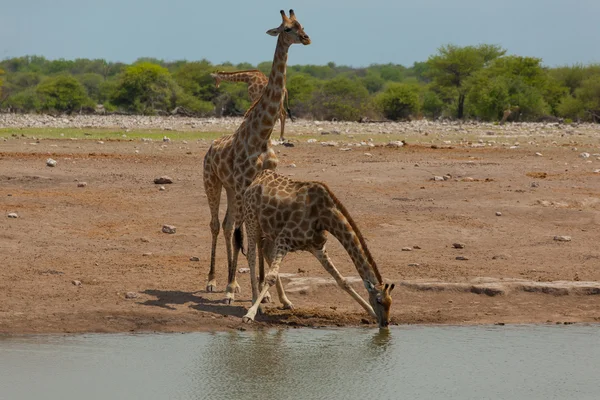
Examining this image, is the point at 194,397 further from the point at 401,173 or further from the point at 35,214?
the point at 401,173

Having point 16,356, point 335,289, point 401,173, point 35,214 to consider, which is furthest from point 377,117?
point 16,356

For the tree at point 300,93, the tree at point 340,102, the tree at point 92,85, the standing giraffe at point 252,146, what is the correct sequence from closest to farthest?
1. the standing giraffe at point 252,146
2. the tree at point 340,102
3. the tree at point 300,93
4. the tree at point 92,85

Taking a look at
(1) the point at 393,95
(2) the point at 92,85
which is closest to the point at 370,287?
(1) the point at 393,95

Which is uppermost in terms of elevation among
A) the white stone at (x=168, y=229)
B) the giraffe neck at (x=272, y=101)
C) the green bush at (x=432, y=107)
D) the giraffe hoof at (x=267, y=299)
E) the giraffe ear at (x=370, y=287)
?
the giraffe neck at (x=272, y=101)

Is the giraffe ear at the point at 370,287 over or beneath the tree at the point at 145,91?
beneath

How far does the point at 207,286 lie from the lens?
1059 cm

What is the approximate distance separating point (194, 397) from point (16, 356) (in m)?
1.75

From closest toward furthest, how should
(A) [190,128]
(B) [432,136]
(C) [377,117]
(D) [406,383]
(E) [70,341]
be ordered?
(D) [406,383], (E) [70,341], (B) [432,136], (A) [190,128], (C) [377,117]

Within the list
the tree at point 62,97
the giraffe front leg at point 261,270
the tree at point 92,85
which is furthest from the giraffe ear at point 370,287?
the tree at point 92,85

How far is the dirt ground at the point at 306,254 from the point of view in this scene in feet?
32.4

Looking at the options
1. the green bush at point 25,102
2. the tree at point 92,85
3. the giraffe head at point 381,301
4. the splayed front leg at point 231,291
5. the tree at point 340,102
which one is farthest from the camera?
the tree at point 92,85

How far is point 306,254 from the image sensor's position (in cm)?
1238

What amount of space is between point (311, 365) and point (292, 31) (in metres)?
3.55

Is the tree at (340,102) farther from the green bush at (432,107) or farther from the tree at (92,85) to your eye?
the tree at (92,85)
